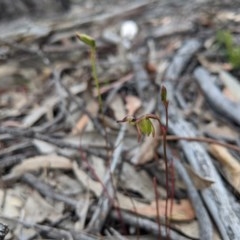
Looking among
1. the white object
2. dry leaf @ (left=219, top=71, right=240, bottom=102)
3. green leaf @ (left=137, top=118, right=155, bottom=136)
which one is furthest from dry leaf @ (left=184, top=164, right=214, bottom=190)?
the white object

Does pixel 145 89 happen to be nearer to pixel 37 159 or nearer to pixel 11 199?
pixel 37 159

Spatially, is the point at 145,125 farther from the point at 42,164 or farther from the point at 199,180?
the point at 42,164

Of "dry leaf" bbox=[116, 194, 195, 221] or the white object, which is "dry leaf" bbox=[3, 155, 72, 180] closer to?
"dry leaf" bbox=[116, 194, 195, 221]

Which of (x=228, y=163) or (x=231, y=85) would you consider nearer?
(x=228, y=163)

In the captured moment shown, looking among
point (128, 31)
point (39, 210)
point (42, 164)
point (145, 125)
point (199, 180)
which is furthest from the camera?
point (128, 31)

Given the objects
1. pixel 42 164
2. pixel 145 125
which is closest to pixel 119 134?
pixel 42 164

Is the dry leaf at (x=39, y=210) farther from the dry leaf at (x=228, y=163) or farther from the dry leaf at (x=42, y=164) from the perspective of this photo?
the dry leaf at (x=228, y=163)
